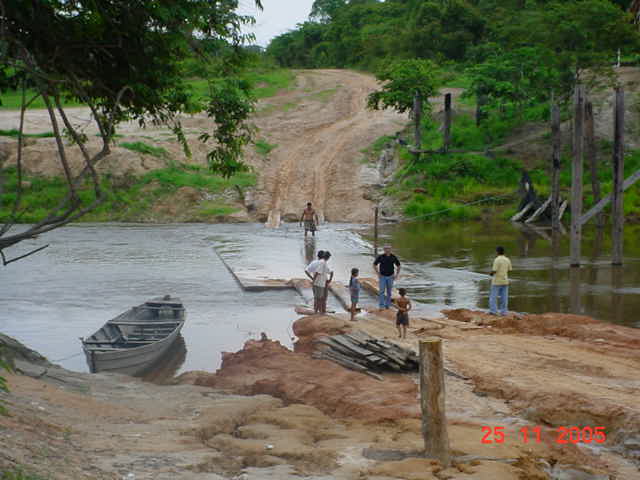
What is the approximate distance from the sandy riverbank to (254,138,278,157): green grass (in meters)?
36.3

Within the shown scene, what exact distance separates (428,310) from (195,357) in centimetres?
574

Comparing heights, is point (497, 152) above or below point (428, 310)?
above

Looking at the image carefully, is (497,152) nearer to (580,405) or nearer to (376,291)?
(376,291)

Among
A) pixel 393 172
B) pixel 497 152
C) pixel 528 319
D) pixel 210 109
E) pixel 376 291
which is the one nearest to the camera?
pixel 210 109

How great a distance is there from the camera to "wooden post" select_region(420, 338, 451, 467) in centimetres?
848

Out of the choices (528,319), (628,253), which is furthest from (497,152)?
(528,319)

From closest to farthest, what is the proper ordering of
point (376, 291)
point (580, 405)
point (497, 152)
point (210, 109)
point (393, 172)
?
point (580, 405)
point (210, 109)
point (376, 291)
point (497, 152)
point (393, 172)

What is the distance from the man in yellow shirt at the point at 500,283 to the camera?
55.9ft

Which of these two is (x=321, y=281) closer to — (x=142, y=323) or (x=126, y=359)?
(x=142, y=323)

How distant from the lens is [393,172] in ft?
152

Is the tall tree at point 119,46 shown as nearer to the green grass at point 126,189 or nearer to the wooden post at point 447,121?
the wooden post at point 447,121

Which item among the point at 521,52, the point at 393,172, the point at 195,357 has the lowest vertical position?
the point at 195,357

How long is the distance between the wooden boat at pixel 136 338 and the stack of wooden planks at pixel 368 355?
3.35 meters
